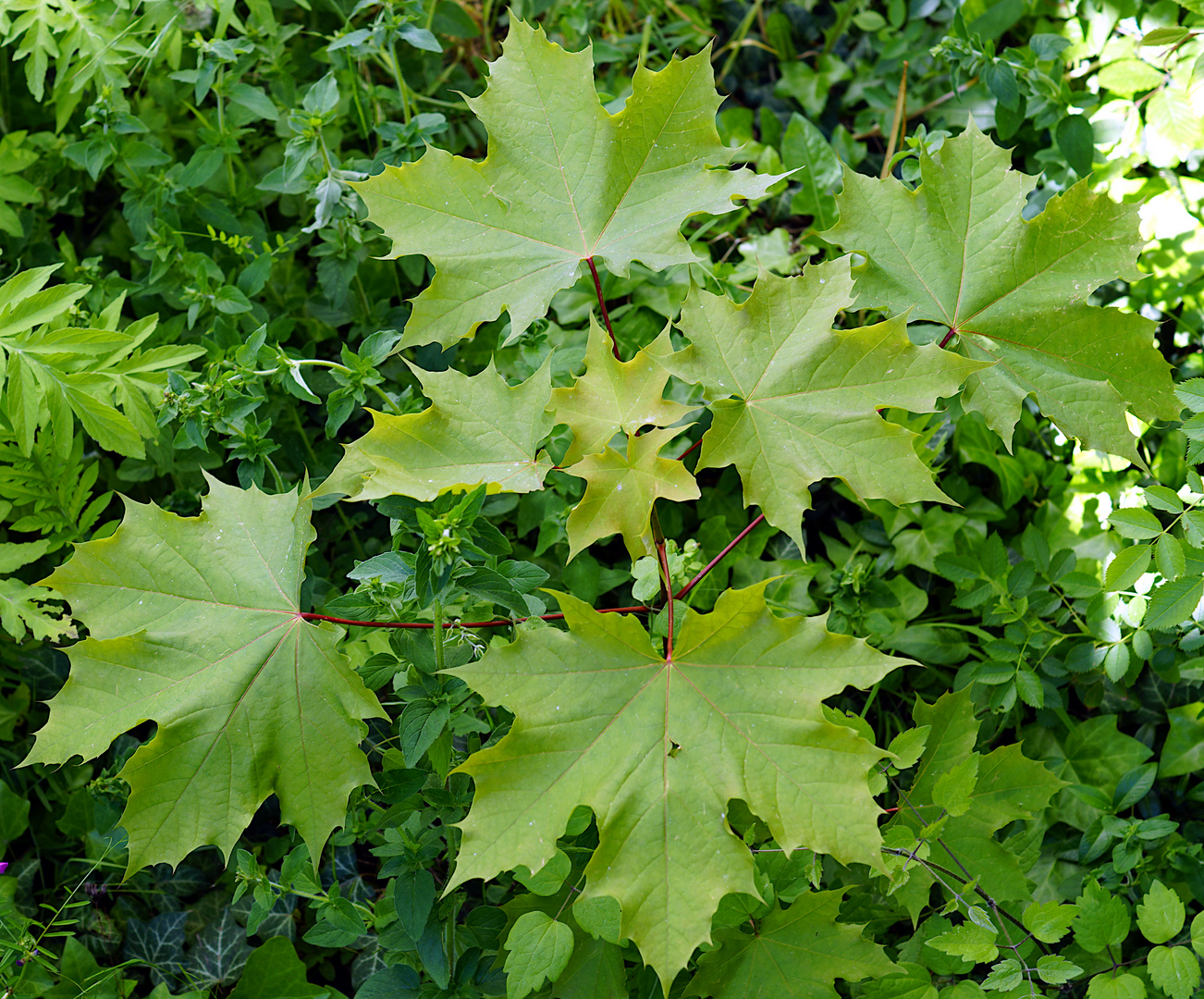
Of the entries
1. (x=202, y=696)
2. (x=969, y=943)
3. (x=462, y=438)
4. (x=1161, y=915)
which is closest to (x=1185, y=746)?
(x=1161, y=915)

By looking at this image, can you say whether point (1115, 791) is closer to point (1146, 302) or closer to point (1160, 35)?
point (1146, 302)

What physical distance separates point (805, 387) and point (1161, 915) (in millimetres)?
1193

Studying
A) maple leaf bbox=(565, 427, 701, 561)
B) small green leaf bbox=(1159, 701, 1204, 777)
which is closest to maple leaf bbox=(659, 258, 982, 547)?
maple leaf bbox=(565, 427, 701, 561)

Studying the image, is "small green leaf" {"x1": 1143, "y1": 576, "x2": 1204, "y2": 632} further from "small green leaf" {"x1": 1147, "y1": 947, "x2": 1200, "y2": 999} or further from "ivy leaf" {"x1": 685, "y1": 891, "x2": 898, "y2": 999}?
"ivy leaf" {"x1": 685, "y1": 891, "x2": 898, "y2": 999}

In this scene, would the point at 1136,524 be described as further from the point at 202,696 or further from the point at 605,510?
the point at 202,696

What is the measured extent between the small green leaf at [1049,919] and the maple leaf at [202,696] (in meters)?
1.13

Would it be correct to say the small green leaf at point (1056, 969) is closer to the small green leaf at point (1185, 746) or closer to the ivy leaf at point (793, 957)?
the ivy leaf at point (793, 957)

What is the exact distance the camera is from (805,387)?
1.48 metres

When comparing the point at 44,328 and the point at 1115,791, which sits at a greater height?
the point at 44,328

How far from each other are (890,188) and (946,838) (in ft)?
4.03

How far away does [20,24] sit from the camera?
2.09m

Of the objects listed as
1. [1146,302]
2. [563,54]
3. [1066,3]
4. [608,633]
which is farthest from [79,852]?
[1066,3]

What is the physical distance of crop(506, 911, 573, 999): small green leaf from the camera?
58.4 inches

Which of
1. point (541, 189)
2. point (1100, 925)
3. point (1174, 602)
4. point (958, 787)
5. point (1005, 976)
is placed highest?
point (541, 189)
